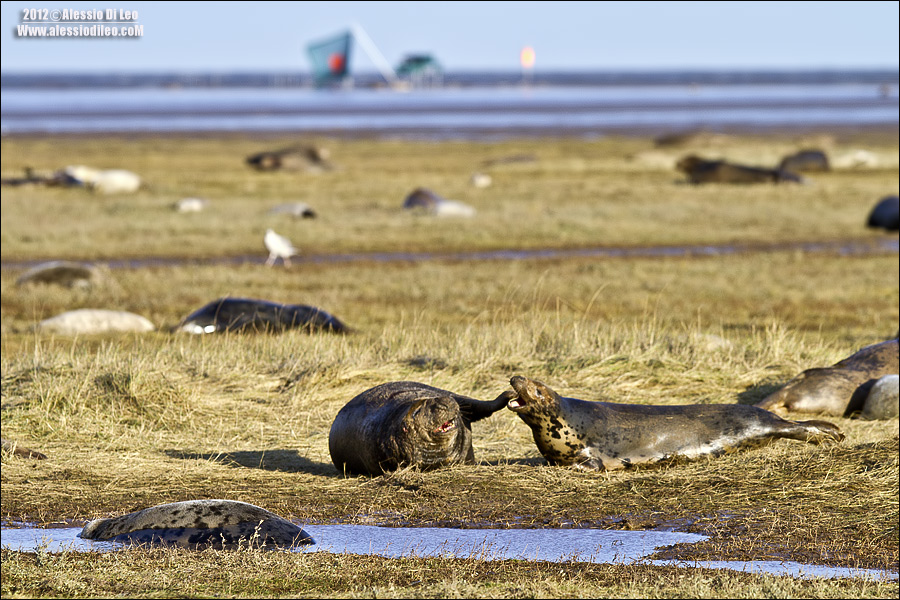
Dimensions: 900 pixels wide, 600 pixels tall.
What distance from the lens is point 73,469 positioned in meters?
8.13

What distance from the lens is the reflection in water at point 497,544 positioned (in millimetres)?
5832

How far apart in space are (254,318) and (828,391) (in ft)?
20.6

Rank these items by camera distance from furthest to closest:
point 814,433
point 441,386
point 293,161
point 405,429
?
1. point 293,161
2. point 441,386
3. point 814,433
4. point 405,429

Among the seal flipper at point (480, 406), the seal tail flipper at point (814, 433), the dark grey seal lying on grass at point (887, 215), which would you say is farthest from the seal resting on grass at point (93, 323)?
the dark grey seal lying on grass at point (887, 215)

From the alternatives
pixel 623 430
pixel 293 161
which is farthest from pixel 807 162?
pixel 623 430

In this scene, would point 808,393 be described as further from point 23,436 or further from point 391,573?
point 23,436

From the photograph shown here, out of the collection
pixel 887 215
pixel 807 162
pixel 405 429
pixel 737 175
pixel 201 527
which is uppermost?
pixel 807 162

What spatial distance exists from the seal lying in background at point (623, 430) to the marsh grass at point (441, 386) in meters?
0.15

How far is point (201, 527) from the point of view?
6164mm

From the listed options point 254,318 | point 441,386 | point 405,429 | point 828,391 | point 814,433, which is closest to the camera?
point 405,429

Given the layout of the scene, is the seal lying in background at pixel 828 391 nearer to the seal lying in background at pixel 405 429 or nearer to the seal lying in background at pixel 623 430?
the seal lying in background at pixel 623 430

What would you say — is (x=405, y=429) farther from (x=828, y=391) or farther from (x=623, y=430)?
(x=828, y=391)

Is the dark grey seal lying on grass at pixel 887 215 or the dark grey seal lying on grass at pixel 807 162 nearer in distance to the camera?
the dark grey seal lying on grass at pixel 887 215

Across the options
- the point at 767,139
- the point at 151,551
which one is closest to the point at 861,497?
the point at 151,551
